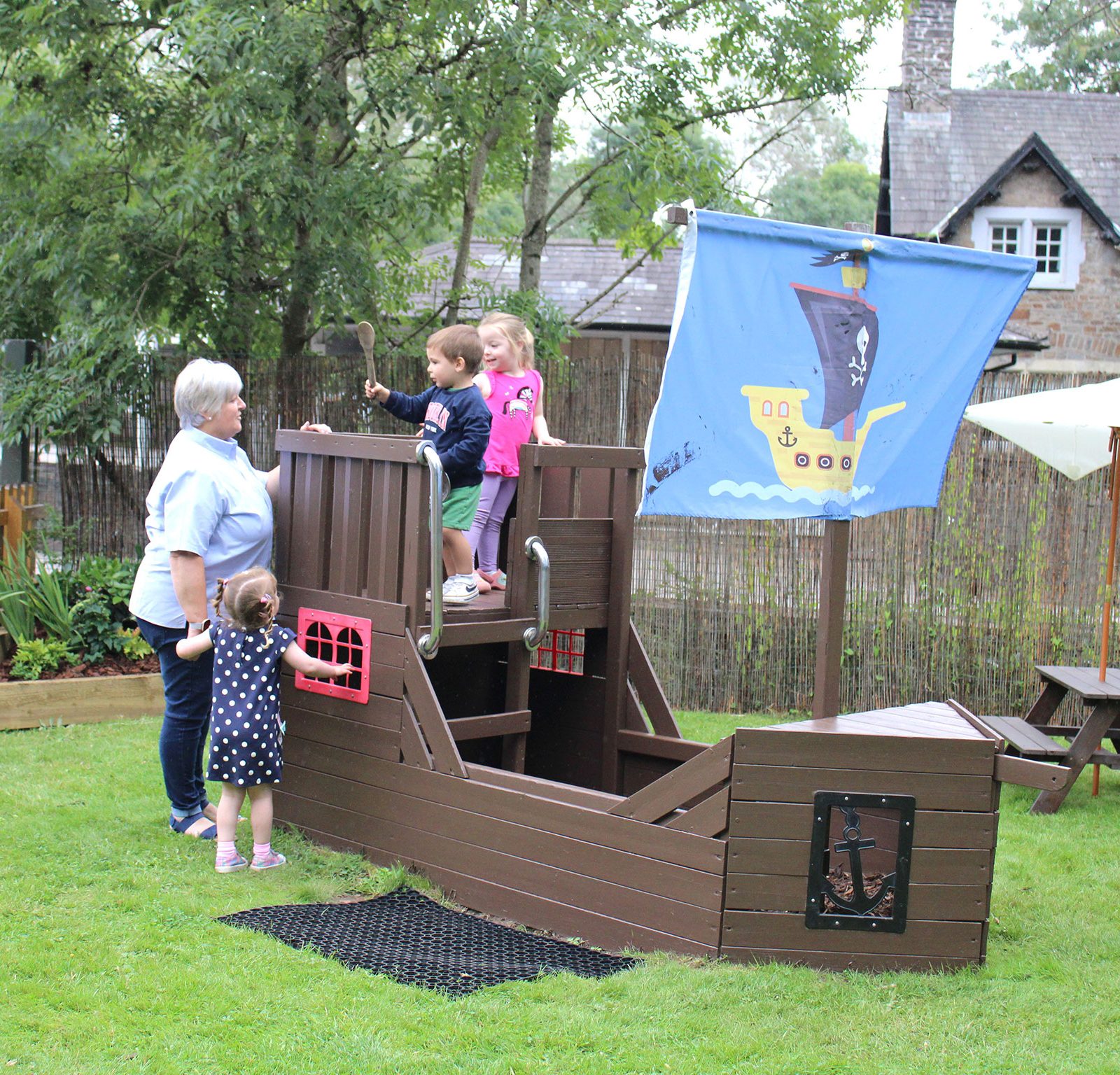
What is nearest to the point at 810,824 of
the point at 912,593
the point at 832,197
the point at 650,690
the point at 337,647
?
the point at 650,690

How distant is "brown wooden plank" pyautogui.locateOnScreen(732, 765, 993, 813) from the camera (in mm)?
3770

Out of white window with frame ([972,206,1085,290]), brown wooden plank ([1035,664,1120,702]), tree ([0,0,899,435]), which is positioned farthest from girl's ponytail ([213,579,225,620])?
white window with frame ([972,206,1085,290])

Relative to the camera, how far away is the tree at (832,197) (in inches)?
2052

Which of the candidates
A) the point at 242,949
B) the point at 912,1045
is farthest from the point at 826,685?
the point at 242,949

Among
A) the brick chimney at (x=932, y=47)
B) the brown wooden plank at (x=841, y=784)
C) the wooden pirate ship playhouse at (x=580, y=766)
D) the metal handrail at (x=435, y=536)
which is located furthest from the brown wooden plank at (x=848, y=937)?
the brick chimney at (x=932, y=47)

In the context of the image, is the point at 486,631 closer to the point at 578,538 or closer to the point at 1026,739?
the point at 578,538

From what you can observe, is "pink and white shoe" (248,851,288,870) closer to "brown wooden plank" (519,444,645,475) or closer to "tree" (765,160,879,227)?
"brown wooden plank" (519,444,645,475)

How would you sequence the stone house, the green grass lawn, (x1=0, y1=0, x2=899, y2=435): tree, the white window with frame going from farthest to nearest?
1. the white window with frame
2. the stone house
3. (x1=0, y1=0, x2=899, y2=435): tree
4. the green grass lawn

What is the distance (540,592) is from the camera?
16.2 ft

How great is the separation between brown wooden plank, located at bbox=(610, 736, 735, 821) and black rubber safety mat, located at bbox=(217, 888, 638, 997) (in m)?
0.47

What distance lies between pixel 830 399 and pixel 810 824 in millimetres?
1415

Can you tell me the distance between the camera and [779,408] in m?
4.08

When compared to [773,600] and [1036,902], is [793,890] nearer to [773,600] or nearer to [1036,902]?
[1036,902]

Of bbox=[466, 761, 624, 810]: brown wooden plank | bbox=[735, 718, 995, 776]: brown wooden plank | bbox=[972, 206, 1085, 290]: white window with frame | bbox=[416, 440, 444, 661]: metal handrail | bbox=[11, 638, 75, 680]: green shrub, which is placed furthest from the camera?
bbox=[972, 206, 1085, 290]: white window with frame
